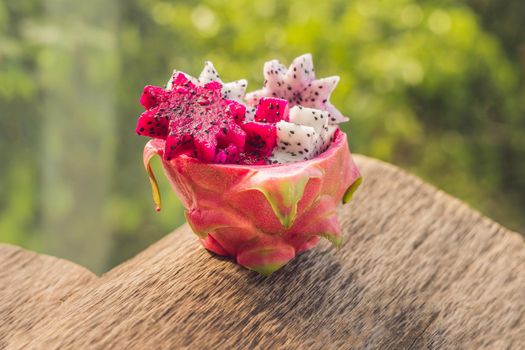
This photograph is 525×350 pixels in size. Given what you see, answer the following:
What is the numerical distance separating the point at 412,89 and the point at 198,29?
89 centimetres

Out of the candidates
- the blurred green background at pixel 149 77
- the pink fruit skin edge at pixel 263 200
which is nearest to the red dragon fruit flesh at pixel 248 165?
the pink fruit skin edge at pixel 263 200

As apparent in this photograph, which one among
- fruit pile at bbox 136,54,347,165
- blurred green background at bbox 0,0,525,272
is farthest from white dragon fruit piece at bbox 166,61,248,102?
blurred green background at bbox 0,0,525,272

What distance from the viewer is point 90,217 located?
7.72 ft

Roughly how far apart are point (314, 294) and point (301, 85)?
38 cm

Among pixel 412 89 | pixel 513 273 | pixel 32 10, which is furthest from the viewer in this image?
pixel 412 89

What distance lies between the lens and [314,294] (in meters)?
1.26

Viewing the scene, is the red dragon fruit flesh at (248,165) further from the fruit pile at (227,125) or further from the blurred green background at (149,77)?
the blurred green background at (149,77)

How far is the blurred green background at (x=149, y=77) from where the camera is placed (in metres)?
2.17

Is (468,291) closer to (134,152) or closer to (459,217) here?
(459,217)

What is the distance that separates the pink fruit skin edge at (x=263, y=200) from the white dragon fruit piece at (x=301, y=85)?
0.28 feet

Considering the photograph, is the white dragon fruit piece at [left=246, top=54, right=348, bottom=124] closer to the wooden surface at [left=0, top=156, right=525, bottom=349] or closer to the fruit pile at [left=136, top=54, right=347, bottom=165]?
the fruit pile at [left=136, top=54, right=347, bottom=165]

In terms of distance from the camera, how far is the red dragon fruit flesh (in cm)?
112

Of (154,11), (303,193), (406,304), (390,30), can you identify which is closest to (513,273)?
(406,304)

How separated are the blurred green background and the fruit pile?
1.03 metres
